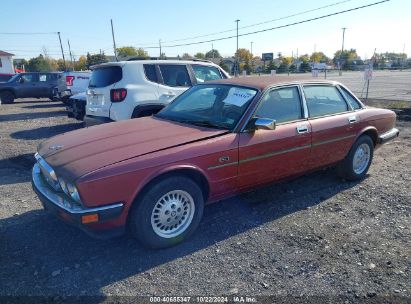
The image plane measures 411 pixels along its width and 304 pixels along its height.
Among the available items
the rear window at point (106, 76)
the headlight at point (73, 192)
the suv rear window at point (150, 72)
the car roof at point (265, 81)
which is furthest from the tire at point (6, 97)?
the headlight at point (73, 192)

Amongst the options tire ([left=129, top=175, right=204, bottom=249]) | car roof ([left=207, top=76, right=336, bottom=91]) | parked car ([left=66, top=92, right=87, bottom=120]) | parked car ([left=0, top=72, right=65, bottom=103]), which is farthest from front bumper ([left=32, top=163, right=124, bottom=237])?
parked car ([left=0, top=72, right=65, bottom=103])

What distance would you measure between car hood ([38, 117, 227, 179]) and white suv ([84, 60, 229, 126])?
2.23 meters

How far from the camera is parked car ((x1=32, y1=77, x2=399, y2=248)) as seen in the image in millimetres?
3041

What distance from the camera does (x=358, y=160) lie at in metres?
5.34

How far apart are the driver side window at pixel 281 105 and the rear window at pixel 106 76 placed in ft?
11.7

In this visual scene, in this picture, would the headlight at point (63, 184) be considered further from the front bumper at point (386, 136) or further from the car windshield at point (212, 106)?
the front bumper at point (386, 136)

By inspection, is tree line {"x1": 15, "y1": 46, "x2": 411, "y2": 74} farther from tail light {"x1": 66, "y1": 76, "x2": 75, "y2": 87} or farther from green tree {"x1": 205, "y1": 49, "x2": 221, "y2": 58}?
tail light {"x1": 66, "y1": 76, "x2": 75, "y2": 87}

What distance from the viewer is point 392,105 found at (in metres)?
13.1

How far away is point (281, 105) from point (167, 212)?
6.43 feet

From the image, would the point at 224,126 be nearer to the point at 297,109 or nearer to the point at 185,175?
the point at 185,175

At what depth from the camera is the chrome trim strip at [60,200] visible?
294 centimetres

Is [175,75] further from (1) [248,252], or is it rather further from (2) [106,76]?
(1) [248,252]

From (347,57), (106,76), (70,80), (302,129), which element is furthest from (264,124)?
(347,57)

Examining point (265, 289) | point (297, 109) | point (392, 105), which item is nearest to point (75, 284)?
point (265, 289)
